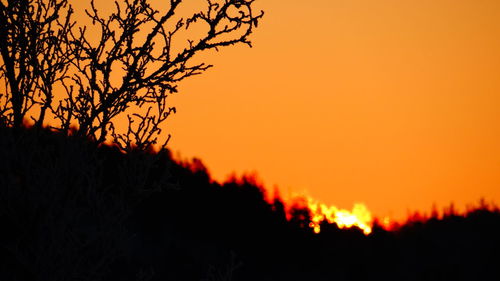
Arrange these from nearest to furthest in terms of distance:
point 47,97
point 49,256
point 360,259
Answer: point 49,256 → point 47,97 → point 360,259

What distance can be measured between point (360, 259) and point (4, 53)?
34328 millimetres

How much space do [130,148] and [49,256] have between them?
147 centimetres

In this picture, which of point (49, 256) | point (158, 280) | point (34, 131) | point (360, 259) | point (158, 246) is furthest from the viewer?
point (360, 259)

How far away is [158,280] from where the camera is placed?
3331 cm

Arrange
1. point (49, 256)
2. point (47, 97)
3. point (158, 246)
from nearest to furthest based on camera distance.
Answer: point (49, 256) → point (47, 97) → point (158, 246)

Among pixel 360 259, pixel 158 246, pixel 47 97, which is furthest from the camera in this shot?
pixel 360 259

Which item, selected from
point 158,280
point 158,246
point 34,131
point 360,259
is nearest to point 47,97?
point 34,131

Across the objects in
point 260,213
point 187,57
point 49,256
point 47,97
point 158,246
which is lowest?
point 49,256

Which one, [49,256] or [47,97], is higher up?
[47,97]

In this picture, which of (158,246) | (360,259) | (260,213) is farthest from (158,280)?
(360,259)

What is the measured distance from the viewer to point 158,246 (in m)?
36.2

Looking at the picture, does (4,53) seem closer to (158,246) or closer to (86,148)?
(86,148)

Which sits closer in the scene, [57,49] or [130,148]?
[130,148]

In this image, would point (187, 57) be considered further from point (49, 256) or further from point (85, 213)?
point (49, 256)
